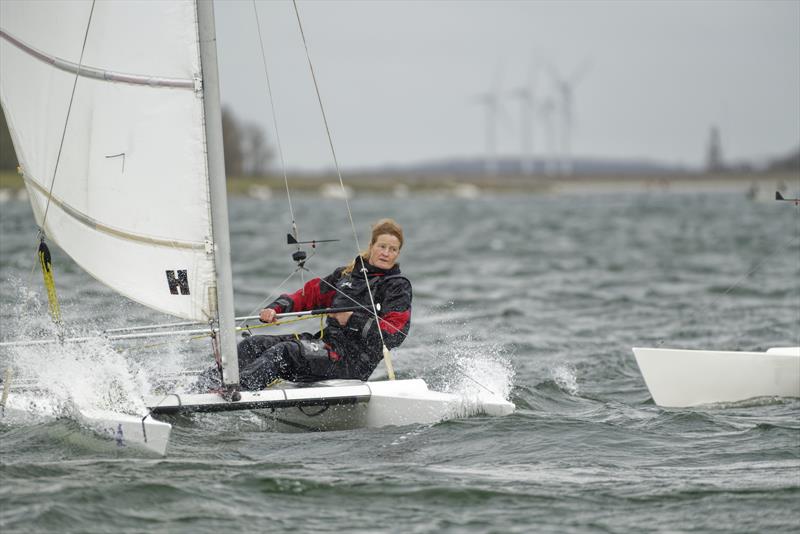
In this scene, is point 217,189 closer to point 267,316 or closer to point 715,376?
point 267,316

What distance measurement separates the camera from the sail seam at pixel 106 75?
6098 millimetres

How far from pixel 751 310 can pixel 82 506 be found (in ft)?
32.6

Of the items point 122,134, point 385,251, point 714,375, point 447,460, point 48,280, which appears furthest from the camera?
point 714,375

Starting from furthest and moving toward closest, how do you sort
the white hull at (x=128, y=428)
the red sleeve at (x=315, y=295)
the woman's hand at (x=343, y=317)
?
1. the red sleeve at (x=315, y=295)
2. the woman's hand at (x=343, y=317)
3. the white hull at (x=128, y=428)

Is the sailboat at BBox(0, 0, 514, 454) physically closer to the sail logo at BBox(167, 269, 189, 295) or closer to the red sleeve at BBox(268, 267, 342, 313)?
the sail logo at BBox(167, 269, 189, 295)

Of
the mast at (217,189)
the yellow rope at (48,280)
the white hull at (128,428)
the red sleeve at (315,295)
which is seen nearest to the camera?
the white hull at (128,428)

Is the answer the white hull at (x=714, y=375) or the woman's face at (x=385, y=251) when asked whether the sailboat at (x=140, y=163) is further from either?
the white hull at (x=714, y=375)

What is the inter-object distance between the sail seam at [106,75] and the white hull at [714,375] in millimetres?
3756

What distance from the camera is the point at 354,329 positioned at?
6980 millimetres

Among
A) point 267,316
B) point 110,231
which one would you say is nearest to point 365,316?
point 267,316

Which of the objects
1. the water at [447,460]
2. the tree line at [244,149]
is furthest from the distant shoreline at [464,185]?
the water at [447,460]

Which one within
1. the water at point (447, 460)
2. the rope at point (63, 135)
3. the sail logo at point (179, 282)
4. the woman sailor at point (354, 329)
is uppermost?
the rope at point (63, 135)

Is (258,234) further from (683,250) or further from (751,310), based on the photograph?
(751,310)

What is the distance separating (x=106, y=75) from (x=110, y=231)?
845mm
